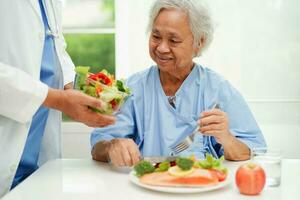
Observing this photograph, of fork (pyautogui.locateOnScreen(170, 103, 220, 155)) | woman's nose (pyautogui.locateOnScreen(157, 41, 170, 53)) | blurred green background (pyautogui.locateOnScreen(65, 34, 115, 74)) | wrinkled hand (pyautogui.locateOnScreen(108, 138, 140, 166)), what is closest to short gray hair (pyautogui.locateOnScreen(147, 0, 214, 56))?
woman's nose (pyautogui.locateOnScreen(157, 41, 170, 53))

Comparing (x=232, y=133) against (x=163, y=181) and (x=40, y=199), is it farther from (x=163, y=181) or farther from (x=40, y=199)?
(x=40, y=199)

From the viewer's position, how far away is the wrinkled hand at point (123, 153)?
1.71 metres

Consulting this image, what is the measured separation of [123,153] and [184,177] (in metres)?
0.41

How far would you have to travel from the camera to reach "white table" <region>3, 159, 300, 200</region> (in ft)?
4.57

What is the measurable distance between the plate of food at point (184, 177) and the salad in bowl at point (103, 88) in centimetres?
25

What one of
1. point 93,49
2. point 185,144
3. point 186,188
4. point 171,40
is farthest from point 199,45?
point 93,49

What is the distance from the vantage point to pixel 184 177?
1.38m

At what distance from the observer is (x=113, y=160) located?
1.74 metres

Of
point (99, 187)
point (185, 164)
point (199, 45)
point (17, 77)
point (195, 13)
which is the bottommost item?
point (99, 187)

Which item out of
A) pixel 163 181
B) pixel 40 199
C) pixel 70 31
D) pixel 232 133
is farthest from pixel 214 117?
pixel 70 31

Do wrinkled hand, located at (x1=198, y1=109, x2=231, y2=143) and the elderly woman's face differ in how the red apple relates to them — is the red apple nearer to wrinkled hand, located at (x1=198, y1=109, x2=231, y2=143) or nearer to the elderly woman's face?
wrinkled hand, located at (x1=198, y1=109, x2=231, y2=143)

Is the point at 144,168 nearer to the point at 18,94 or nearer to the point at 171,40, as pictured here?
the point at 18,94

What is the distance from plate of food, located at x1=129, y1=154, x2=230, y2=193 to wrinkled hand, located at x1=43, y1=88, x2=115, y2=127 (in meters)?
0.27

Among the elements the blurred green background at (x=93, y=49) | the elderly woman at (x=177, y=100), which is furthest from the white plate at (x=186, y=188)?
the blurred green background at (x=93, y=49)
